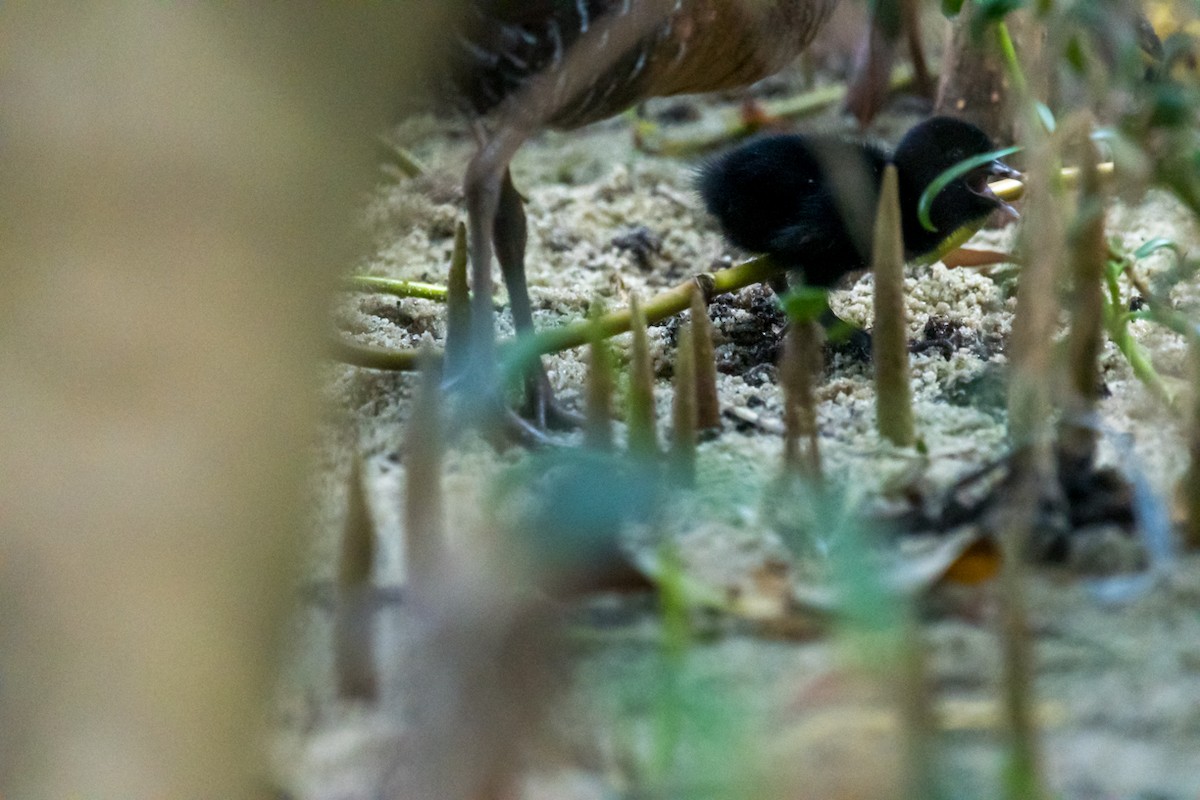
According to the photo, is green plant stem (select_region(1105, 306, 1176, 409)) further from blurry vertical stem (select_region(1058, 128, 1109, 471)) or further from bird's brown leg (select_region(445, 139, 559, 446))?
bird's brown leg (select_region(445, 139, 559, 446))

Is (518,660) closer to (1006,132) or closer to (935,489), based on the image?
(935,489)

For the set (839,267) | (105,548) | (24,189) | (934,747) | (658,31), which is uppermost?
(658,31)

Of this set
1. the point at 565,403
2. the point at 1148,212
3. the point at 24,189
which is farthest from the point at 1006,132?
the point at 24,189

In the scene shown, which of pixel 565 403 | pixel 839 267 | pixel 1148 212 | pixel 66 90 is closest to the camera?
pixel 66 90

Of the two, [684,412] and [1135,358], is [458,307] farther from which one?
[1135,358]

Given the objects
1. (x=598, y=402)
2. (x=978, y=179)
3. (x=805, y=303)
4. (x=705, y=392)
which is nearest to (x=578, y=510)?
(x=598, y=402)


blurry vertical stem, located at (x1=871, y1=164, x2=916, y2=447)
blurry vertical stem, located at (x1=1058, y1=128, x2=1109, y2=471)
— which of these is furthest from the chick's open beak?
blurry vertical stem, located at (x1=1058, y1=128, x2=1109, y2=471)
